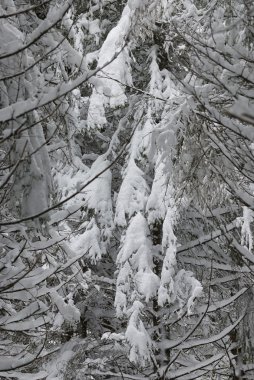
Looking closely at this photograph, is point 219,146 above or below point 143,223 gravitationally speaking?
above

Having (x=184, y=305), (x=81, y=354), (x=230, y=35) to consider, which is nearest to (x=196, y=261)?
(x=184, y=305)

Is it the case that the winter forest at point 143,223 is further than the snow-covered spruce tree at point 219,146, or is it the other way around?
the winter forest at point 143,223

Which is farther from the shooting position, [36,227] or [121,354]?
[121,354]

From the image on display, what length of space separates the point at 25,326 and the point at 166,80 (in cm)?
565

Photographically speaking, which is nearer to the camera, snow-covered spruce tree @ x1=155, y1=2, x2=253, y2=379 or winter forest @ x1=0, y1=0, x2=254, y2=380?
snow-covered spruce tree @ x1=155, y1=2, x2=253, y2=379

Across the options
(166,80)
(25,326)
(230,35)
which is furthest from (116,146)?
(25,326)

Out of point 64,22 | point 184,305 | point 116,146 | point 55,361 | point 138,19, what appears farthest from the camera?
point 116,146

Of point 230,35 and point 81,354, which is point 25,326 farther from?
point 81,354

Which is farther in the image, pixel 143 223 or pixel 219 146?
pixel 143 223

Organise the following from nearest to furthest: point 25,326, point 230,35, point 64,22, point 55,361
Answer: point 25,326
point 230,35
point 64,22
point 55,361

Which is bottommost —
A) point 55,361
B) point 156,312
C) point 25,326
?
point 55,361

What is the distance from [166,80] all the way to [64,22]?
3.70 metres

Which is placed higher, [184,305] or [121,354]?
[184,305]

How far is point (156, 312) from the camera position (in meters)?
8.21
